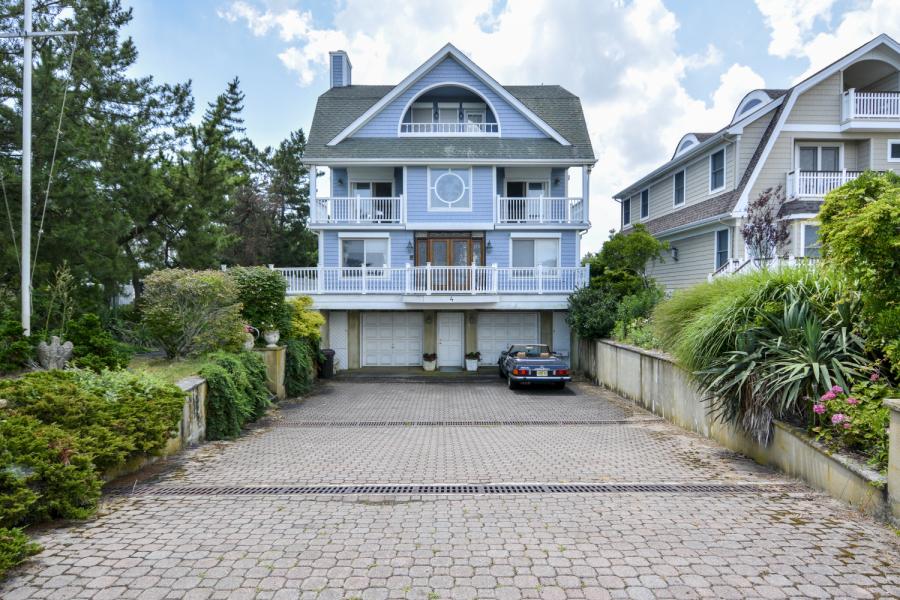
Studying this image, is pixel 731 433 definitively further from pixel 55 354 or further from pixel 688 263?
pixel 688 263

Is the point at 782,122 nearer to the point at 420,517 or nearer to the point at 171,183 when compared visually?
the point at 420,517

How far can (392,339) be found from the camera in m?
21.5

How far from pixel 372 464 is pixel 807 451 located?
17.5 feet

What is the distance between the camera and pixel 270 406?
41.2 ft

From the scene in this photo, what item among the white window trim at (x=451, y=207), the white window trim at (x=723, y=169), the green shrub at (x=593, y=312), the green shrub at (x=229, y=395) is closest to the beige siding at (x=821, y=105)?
the white window trim at (x=723, y=169)

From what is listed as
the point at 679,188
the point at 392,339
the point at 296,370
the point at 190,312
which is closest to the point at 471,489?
the point at 190,312

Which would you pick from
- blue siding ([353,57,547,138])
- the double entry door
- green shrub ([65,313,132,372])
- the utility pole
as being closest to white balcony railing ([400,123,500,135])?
blue siding ([353,57,547,138])

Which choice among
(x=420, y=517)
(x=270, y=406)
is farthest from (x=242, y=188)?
(x=420, y=517)

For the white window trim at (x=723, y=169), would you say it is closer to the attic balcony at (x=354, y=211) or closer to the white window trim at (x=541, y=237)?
the white window trim at (x=541, y=237)

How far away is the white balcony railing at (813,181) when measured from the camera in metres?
17.5

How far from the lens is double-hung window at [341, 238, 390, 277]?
21172 millimetres

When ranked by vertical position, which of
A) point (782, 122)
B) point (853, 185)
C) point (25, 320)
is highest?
point (782, 122)

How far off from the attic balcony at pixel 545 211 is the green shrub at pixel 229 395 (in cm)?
1216

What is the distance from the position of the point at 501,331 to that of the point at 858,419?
52.5 ft
